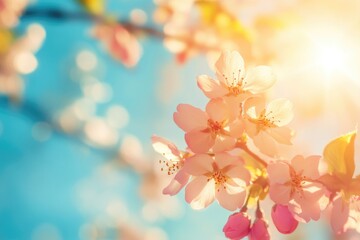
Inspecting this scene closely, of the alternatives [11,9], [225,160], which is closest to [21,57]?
[11,9]

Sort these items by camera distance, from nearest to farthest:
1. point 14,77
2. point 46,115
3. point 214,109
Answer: point 214,109, point 46,115, point 14,77

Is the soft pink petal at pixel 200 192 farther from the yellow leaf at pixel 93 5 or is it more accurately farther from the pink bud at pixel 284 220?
the yellow leaf at pixel 93 5

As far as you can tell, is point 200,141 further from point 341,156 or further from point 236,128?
point 341,156

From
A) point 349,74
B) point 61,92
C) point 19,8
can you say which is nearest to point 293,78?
point 349,74

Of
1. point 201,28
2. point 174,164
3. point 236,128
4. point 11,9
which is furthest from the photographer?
point 11,9

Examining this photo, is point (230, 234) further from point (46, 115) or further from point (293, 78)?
point (46, 115)

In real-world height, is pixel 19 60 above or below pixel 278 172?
above
